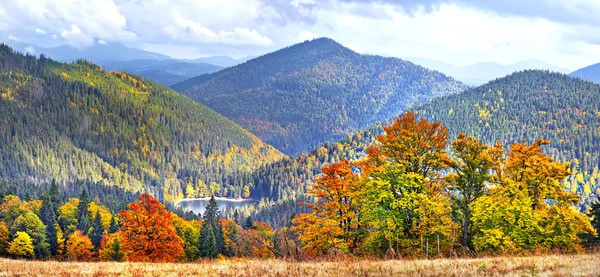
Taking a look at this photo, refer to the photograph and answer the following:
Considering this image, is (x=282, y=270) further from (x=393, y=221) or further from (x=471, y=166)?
(x=471, y=166)

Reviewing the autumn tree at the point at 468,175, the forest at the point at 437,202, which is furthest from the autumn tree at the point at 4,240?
the autumn tree at the point at 468,175

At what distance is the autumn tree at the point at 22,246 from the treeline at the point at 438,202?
52304 mm

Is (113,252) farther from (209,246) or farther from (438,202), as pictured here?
(438,202)

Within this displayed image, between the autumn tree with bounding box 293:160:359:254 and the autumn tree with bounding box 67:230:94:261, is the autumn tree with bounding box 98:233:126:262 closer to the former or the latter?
the autumn tree with bounding box 67:230:94:261

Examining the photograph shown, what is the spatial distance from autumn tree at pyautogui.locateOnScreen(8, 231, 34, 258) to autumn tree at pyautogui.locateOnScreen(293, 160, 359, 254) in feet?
167

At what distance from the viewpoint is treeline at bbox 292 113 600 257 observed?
35.8 m

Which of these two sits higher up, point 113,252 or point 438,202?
point 438,202

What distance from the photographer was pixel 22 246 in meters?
71.2

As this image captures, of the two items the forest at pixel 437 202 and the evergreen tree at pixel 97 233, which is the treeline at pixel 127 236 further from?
the forest at pixel 437 202

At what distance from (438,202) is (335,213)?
9654mm

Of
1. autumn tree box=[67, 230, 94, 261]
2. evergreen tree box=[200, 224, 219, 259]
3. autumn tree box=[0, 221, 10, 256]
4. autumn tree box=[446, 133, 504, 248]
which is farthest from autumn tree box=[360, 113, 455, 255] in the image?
autumn tree box=[0, 221, 10, 256]

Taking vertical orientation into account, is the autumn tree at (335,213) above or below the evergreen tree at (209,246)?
above

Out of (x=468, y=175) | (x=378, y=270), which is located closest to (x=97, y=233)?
(x=468, y=175)

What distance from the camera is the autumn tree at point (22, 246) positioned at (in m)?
69.9
